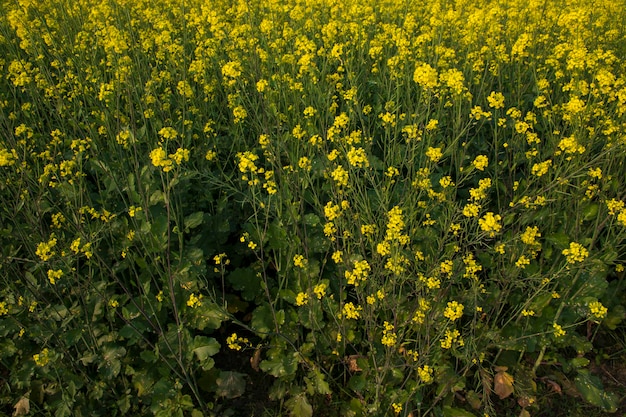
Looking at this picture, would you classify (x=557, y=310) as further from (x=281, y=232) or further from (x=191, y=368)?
(x=191, y=368)

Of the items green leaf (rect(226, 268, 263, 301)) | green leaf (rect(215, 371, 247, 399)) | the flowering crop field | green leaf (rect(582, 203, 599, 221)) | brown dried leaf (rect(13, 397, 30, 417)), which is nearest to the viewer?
the flowering crop field

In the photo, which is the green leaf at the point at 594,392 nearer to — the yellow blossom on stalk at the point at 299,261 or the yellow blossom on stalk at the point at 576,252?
the yellow blossom on stalk at the point at 576,252

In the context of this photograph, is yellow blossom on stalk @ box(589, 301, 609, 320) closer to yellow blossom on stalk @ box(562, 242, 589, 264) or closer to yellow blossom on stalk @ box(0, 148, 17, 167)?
yellow blossom on stalk @ box(562, 242, 589, 264)

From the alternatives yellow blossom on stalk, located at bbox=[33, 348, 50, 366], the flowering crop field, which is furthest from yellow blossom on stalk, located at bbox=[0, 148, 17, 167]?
yellow blossom on stalk, located at bbox=[33, 348, 50, 366]

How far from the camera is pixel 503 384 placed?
252cm

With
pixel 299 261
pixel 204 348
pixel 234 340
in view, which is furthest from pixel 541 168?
pixel 204 348

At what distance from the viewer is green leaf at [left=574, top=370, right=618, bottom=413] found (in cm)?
245

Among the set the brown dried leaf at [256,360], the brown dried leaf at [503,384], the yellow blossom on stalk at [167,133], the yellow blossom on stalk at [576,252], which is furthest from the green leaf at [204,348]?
the yellow blossom on stalk at [576,252]

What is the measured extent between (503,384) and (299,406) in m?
1.09

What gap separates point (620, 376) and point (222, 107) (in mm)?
3194

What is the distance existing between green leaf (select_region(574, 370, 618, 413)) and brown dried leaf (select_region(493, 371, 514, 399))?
346 millimetres

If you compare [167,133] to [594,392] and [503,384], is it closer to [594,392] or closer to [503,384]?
[503,384]

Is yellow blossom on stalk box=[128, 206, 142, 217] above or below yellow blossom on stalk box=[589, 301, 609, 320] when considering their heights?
above

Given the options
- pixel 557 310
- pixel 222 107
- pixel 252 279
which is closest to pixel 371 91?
pixel 222 107
